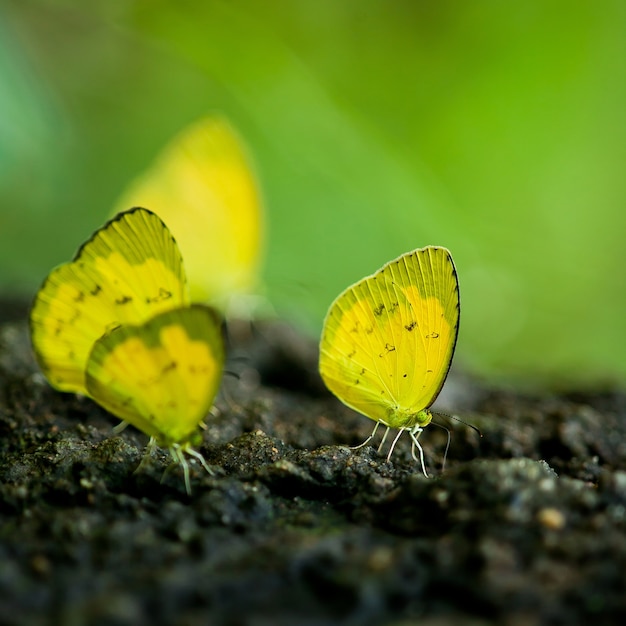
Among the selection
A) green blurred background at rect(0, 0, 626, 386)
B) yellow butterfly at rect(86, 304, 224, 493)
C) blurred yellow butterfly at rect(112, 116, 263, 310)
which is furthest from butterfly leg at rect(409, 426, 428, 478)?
green blurred background at rect(0, 0, 626, 386)

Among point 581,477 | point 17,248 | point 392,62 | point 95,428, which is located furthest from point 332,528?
point 392,62

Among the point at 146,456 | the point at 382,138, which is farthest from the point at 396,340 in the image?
the point at 382,138

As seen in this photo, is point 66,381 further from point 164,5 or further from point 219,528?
point 164,5

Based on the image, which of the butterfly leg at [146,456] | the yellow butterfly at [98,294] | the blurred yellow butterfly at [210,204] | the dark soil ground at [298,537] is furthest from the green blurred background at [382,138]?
the dark soil ground at [298,537]

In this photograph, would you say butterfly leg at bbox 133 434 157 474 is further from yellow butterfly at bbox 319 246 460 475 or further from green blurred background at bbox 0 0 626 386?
green blurred background at bbox 0 0 626 386

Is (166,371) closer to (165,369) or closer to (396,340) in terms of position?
(165,369)

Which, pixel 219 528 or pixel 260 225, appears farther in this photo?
pixel 260 225

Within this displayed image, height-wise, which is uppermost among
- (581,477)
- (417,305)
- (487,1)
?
(487,1)
